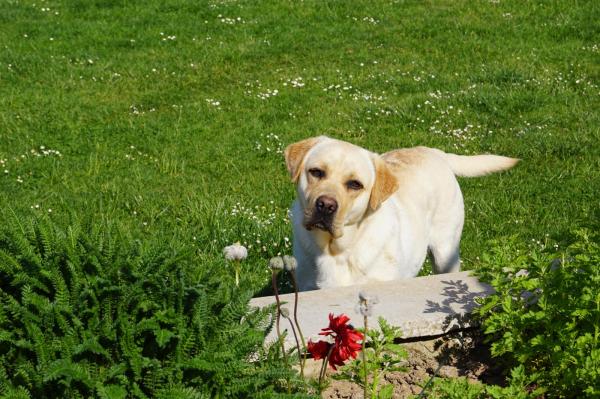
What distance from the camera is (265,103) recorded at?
10.6 m

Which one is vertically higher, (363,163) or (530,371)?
(363,163)

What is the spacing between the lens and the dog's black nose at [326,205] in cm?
516

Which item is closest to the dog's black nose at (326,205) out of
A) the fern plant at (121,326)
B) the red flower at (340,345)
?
the fern plant at (121,326)

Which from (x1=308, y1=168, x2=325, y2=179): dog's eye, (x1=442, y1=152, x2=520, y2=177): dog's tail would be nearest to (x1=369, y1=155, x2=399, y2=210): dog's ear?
(x1=308, y1=168, x2=325, y2=179): dog's eye

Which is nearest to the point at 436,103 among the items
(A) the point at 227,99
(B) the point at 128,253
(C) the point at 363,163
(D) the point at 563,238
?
(A) the point at 227,99

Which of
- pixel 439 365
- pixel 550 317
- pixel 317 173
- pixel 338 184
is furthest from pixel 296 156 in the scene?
pixel 550 317

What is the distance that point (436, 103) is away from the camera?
10.5 metres

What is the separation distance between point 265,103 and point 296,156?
5.16 meters

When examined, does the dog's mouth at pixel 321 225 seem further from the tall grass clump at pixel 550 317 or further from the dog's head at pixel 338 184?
the tall grass clump at pixel 550 317

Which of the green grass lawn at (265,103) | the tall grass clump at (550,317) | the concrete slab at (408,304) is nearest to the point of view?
the tall grass clump at (550,317)

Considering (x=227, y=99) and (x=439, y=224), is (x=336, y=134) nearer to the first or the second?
(x=227, y=99)

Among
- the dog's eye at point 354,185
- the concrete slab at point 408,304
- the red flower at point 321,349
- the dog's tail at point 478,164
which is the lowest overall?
the dog's tail at point 478,164

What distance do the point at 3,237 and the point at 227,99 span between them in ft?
23.5

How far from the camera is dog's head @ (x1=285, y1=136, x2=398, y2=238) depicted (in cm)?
520
